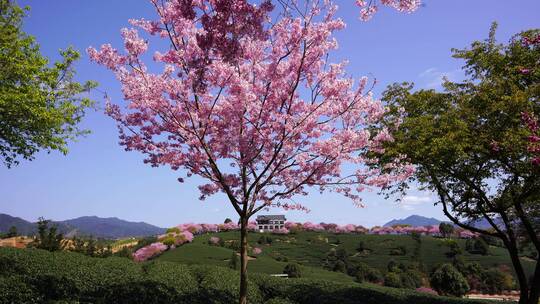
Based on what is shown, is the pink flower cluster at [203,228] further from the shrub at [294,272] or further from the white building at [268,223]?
the shrub at [294,272]

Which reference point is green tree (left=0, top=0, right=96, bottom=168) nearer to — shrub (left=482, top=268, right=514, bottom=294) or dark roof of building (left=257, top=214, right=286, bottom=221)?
shrub (left=482, top=268, right=514, bottom=294)

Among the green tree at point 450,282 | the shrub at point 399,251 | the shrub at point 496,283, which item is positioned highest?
the shrub at point 399,251

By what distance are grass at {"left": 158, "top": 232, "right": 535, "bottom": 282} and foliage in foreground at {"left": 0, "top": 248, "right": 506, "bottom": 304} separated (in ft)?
78.6

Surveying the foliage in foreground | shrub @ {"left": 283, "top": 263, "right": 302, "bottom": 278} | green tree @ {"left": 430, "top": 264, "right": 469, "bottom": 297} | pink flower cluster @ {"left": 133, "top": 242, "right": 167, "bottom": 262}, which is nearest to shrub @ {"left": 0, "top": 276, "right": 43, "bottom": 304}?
the foliage in foreground

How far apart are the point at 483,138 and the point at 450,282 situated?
22.0 m

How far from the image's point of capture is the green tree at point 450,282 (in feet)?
108

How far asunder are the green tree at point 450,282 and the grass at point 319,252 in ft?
34.8

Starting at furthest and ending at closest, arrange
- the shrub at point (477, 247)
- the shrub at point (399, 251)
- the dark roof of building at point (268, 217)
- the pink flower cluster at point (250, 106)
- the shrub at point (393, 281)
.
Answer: the dark roof of building at point (268, 217)
the shrub at point (399, 251)
the shrub at point (477, 247)
the shrub at point (393, 281)
the pink flower cluster at point (250, 106)

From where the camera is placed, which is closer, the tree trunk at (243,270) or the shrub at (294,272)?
the tree trunk at (243,270)

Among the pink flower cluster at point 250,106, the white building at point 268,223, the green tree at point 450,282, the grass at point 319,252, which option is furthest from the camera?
the white building at point 268,223

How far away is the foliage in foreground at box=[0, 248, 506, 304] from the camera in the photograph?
1155 cm

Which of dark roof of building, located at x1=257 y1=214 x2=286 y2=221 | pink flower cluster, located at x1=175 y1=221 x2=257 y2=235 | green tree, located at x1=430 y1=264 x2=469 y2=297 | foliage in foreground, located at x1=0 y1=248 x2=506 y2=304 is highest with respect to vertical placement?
dark roof of building, located at x1=257 y1=214 x2=286 y2=221

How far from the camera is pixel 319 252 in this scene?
63.6 metres

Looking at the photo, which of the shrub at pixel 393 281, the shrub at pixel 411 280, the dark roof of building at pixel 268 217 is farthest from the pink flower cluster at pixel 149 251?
the dark roof of building at pixel 268 217
